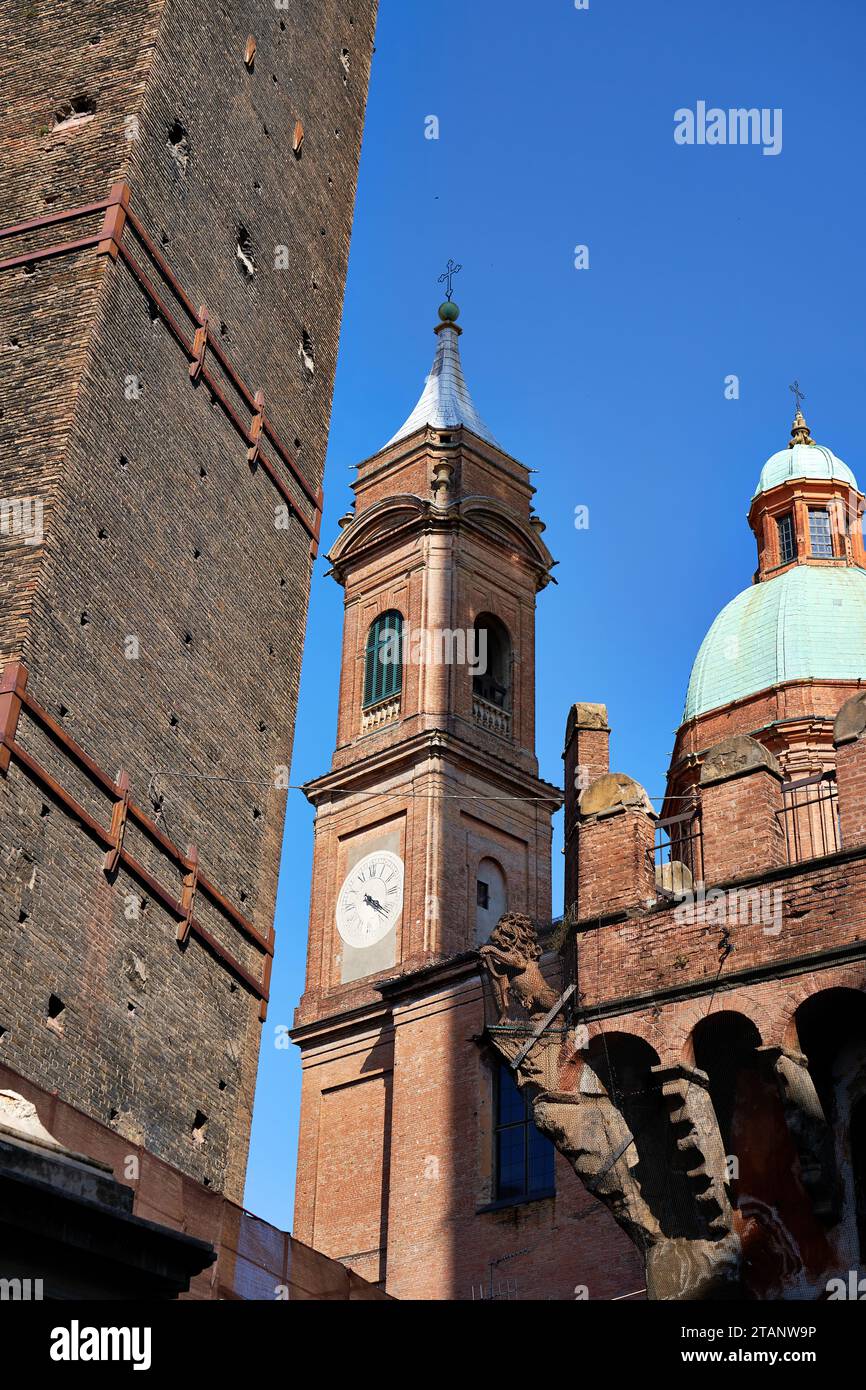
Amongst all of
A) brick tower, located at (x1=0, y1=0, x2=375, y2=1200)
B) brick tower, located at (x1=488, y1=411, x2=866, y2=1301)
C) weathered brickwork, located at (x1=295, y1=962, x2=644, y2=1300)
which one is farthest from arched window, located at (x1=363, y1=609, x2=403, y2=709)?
brick tower, located at (x1=488, y1=411, x2=866, y2=1301)

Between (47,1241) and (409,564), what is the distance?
1123 inches

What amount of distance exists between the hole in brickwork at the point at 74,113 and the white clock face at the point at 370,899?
1663 centimetres

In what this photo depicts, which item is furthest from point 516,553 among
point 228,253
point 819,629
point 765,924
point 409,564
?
point 765,924

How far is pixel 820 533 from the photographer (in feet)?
131

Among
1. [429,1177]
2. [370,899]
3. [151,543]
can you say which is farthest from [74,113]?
[370,899]

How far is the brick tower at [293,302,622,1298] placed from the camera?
2712 centimetres

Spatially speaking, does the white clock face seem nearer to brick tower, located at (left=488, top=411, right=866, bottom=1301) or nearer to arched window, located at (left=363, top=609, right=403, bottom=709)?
arched window, located at (left=363, top=609, right=403, bottom=709)

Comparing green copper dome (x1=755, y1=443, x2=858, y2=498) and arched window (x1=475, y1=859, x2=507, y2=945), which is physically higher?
green copper dome (x1=755, y1=443, x2=858, y2=498)

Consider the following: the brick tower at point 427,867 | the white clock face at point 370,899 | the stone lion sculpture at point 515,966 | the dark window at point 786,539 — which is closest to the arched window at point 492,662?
the brick tower at point 427,867

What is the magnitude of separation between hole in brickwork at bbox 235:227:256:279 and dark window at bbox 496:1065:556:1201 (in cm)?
1203

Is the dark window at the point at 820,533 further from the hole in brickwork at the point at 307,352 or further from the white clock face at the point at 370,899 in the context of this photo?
the hole in brickwork at the point at 307,352

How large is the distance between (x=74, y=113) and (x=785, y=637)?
20.2 m

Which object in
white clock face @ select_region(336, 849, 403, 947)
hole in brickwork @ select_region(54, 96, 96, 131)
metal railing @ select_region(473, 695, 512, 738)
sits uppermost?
metal railing @ select_region(473, 695, 512, 738)

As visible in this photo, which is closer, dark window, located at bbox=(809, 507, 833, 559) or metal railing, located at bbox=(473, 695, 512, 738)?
metal railing, located at bbox=(473, 695, 512, 738)
